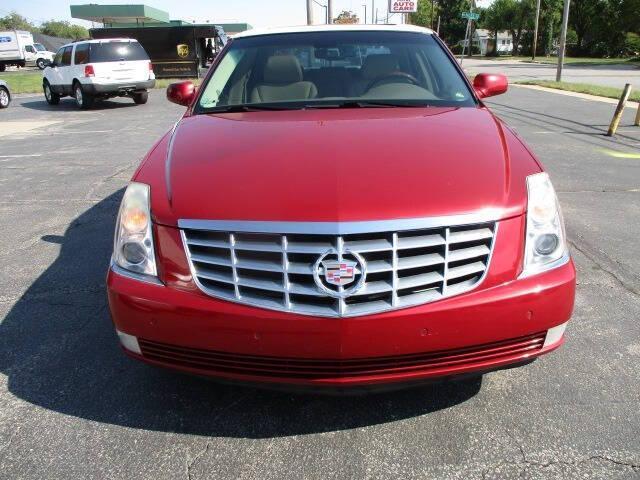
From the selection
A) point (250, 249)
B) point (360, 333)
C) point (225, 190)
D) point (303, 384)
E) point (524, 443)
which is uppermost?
point (225, 190)

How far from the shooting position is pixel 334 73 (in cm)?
377

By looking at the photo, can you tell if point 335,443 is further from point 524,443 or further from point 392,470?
point 524,443

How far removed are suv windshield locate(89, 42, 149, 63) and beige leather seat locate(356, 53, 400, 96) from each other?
14743 mm

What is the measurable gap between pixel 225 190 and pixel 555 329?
58.1 inches

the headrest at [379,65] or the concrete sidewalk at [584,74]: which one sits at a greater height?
the headrest at [379,65]

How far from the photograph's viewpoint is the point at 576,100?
16062 mm

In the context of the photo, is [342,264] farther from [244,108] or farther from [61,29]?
[61,29]

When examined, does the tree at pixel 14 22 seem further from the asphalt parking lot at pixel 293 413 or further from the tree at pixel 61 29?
the asphalt parking lot at pixel 293 413

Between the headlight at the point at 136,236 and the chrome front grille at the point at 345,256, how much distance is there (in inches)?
10.6

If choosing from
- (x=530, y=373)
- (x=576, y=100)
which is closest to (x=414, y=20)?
(x=576, y=100)

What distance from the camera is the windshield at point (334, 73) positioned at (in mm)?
3494

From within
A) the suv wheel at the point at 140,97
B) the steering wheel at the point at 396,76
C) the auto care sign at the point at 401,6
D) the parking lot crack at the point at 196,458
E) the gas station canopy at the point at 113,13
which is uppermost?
the gas station canopy at the point at 113,13

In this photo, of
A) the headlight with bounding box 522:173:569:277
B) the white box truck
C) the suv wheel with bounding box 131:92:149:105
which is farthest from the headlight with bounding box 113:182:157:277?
the white box truck

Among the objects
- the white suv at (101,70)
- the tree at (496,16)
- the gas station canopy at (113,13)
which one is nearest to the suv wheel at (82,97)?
the white suv at (101,70)
